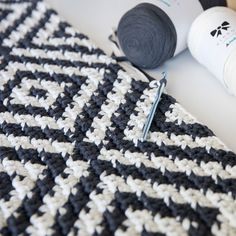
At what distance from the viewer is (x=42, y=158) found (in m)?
0.46

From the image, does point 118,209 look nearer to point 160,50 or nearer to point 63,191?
point 63,191

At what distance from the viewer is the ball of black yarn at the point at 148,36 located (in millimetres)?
539

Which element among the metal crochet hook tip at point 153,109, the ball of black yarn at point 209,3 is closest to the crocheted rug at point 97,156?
the metal crochet hook tip at point 153,109

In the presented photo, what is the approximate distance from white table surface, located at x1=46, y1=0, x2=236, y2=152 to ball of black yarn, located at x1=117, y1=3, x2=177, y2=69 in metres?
0.03

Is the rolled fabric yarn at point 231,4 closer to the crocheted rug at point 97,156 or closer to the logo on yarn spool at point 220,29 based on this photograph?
the logo on yarn spool at point 220,29

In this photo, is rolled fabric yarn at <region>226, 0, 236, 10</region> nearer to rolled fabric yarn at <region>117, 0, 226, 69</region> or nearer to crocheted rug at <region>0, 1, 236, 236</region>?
rolled fabric yarn at <region>117, 0, 226, 69</region>

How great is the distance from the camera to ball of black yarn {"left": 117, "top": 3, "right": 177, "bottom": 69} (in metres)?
0.54

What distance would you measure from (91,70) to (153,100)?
102mm

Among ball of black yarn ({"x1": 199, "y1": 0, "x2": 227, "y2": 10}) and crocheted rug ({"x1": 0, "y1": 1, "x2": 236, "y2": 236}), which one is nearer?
crocheted rug ({"x1": 0, "y1": 1, "x2": 236, "y2": 236})

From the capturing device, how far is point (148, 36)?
55cm

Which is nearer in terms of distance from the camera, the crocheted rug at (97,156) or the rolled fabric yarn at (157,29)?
the crocheted rug at (97,156)

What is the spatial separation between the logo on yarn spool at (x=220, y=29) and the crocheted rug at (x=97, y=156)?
10cm

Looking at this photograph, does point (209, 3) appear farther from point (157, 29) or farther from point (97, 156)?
point (97, 156)

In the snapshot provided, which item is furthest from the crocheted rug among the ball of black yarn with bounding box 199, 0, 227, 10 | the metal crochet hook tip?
the ball of black yarn with bounding box 199, 0, 227, 10
